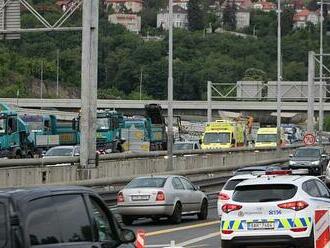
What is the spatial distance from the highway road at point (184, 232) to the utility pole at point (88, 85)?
2.77 m

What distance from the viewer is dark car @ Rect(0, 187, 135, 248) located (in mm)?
7746

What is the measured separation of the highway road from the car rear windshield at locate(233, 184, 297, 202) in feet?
10.6

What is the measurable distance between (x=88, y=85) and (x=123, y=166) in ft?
29.1

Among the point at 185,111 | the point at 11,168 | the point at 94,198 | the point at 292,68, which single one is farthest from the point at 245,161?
the point at 292,68

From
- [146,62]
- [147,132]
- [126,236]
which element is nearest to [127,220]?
[126,236]

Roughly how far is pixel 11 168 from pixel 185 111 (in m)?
102

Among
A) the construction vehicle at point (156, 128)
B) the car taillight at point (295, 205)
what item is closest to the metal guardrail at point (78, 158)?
the construction vehicle at point (156, 128)

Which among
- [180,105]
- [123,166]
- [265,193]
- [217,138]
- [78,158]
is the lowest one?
[123,166]

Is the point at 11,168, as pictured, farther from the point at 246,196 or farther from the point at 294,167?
the point at 294,167

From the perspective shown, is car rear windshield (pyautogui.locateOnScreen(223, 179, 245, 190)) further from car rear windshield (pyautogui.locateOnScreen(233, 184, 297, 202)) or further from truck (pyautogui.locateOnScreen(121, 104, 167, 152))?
truck (pyautogui.locateOnScreen(121, 104, 167, 152))

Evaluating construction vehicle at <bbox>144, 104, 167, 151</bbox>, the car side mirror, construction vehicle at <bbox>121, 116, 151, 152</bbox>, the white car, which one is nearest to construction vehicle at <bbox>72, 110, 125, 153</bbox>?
construction vehicle at <bbox>121, 116, 151, 152</bbox>

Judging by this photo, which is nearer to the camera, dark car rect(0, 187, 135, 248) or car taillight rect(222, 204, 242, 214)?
dark car rect(0, 187, 135, 248)

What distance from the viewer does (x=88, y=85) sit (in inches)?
1131

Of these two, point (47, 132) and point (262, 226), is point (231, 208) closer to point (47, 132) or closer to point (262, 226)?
point (262, 226)
